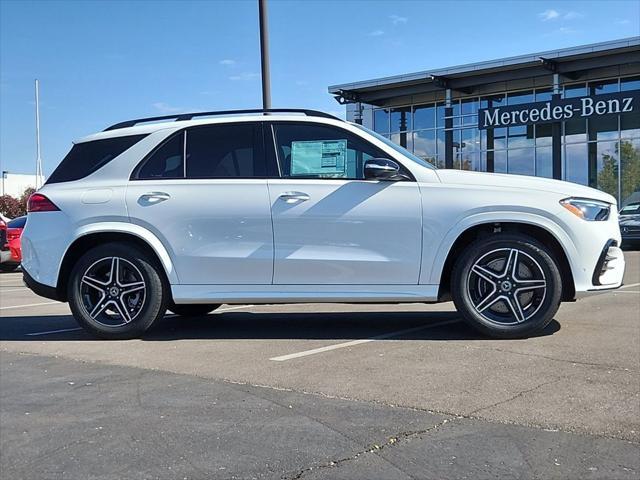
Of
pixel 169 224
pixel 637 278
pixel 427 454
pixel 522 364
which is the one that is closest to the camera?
pixel 427 454

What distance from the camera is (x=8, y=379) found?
16.1 feet

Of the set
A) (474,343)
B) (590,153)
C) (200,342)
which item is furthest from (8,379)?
(590,153)

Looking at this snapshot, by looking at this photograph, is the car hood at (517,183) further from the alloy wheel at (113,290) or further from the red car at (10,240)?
the red car at (10,240)

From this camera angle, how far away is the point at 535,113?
2602 cm

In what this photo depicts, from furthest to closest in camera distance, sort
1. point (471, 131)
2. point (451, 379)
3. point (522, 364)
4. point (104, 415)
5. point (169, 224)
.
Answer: point (471, 131)
point (169, 224)
point (522, 364)
point (451, 379)
point (104, 415)

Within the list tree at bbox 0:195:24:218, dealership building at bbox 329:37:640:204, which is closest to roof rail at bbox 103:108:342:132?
dealership building at bbox 329:37:640:204

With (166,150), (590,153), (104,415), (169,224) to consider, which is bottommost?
(104,415)

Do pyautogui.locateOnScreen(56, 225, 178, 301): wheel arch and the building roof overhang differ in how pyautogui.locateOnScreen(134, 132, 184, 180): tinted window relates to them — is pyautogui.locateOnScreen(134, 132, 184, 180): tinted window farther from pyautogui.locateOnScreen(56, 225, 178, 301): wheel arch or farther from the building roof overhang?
the building roof overhang

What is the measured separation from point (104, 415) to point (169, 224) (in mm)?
2196

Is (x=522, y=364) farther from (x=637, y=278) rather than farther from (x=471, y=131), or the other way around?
(x=471, y=131)

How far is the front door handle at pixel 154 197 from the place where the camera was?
587 cm

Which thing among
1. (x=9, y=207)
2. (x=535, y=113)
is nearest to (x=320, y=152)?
(x=535, y=113)

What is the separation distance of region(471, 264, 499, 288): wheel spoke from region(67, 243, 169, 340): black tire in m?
2.73

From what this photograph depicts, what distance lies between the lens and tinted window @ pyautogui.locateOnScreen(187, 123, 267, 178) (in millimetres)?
5926
